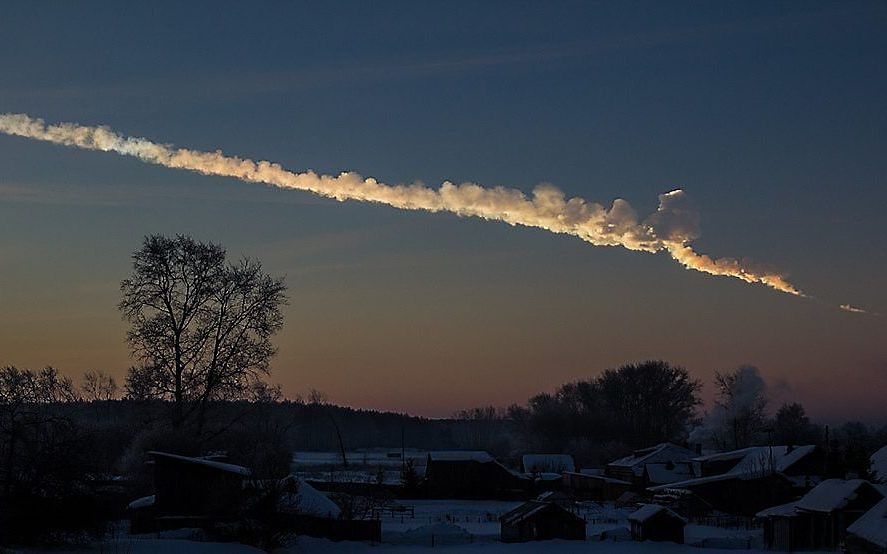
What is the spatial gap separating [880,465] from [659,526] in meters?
24.6

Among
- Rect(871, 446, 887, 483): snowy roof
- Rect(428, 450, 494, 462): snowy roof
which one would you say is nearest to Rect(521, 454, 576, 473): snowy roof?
Rect(428, 450, 494, 462): snowy roof

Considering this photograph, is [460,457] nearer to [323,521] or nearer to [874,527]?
[323,521]

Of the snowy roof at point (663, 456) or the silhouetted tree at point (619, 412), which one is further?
the silhouetted tree at point (619, 412)

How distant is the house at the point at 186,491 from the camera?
4256cm

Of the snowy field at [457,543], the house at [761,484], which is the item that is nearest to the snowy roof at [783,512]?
the snowy field at [457,543]

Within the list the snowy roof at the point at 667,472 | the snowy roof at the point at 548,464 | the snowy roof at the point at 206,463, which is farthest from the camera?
the snowy roof at the point at 548,464

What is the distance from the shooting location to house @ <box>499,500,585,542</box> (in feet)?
163

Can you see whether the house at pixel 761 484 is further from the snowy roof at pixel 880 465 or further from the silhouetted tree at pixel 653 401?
the silhouetted tree at pixel 653 401

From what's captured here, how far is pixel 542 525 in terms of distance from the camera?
4981cm

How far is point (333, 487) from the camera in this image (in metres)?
70.7

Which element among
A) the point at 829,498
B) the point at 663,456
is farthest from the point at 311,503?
the point at 663,456

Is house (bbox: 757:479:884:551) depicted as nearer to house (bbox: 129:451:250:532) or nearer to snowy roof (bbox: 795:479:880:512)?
snowy roof (bbox: 795:479:880:512)

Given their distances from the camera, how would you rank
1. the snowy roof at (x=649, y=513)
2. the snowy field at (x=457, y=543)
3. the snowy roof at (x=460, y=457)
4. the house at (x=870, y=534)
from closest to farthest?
the house at (x=870, y=534), the snowy field at (x=457, y=543), the snowy roof at (x=649, y=513), the snowy roof at (x=460, y=457)

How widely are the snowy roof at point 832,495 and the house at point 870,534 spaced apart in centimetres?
885
